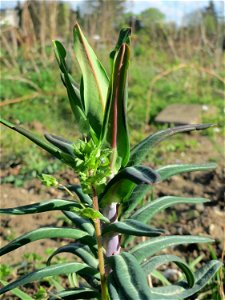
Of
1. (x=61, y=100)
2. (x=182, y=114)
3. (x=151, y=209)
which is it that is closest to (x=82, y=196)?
(x=151, y=209)

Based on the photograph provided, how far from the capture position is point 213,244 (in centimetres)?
286

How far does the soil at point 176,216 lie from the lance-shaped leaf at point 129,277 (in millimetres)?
1498

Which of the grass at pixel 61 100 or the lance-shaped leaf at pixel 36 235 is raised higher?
the lance-shaped leaf at pixel 36 235

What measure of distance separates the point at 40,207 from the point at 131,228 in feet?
0.79

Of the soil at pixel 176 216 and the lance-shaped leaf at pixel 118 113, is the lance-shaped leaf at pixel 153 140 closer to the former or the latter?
the lance-shaped leaf at pixel 118 113

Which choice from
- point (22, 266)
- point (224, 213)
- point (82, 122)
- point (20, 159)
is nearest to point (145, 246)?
point (82, 122)

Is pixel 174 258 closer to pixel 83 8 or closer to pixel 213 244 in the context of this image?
pixel 213 244

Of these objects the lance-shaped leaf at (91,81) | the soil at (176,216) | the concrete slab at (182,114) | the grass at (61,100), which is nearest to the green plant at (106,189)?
the lance-shaped leaf at (91,81)

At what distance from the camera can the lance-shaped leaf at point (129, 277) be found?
1.16 meters

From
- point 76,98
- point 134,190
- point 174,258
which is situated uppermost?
point 76,98

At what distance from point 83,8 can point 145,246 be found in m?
10.3

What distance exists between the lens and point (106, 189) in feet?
4.38

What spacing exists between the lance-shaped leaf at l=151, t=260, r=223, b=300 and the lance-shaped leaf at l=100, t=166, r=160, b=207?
31 centimetres

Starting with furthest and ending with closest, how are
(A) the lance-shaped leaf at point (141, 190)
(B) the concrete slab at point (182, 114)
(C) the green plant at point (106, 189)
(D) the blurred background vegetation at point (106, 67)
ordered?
(B) the concrete slab at point (182, 114) → (D) the blurred background vegetation at point (106, 67) → (A) the lance-shaped leaf at point (141, 190) → (C) the green plant at point (106, 189)
